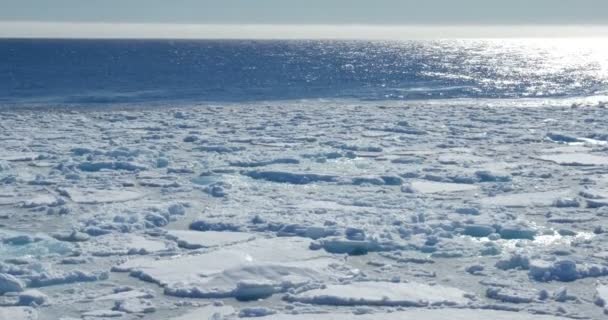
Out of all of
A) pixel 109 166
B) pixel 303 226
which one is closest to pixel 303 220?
pixel 303 226

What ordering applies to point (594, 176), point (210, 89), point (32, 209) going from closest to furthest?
point (32, 209)
point (594, 176)
point (210, 89)

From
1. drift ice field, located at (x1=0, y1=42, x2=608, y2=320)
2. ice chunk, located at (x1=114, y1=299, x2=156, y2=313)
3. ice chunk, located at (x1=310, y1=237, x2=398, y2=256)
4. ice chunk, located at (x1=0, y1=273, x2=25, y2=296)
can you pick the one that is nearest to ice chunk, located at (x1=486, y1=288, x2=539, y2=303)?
drift ice field, located at (x1=0, y1=42, x2=608, y2=320)

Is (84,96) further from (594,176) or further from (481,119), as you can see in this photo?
(594,176)

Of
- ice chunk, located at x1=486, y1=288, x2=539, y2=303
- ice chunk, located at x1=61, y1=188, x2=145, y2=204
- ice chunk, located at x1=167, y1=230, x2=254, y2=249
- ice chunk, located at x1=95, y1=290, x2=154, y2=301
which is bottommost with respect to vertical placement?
ice chunk, located at x1=61, y1=188, x2=145, y2=204

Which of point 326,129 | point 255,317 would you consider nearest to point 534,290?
point 255,317

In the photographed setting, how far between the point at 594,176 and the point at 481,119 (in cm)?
749

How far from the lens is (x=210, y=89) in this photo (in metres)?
30.4

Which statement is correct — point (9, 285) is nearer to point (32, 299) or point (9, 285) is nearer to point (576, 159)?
point (32, 299)

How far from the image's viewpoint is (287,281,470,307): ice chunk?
18.2 feet

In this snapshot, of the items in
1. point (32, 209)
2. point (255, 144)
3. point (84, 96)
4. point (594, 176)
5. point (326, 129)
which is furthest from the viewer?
point (84, 96)

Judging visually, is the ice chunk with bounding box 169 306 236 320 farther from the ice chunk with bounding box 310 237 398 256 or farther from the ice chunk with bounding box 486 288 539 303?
the ice chunk with bounding box 486 288 539 303

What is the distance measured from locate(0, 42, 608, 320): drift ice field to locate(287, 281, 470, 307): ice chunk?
1 cm

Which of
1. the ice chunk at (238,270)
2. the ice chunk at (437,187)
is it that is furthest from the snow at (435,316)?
the ice chunk at (437,187)

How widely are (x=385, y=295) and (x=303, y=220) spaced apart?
229 centimetres
